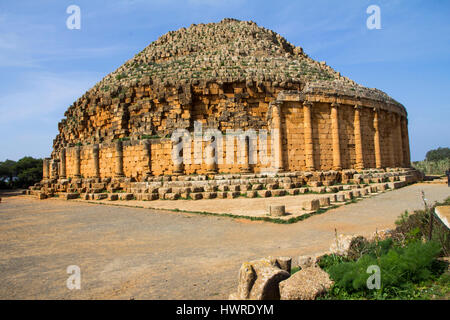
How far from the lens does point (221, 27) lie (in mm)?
34906

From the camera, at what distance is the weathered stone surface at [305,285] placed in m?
3.71

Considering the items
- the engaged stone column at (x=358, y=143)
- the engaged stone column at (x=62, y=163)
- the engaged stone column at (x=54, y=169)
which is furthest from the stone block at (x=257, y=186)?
the engaged stone column at (x=54, y=169)

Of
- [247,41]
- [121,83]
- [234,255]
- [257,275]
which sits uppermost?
[247,41]

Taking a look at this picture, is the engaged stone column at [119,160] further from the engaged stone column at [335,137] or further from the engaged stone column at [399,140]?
the engaged stone column at [399,140]

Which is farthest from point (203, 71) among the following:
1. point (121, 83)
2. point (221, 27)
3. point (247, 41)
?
point (221, 27)

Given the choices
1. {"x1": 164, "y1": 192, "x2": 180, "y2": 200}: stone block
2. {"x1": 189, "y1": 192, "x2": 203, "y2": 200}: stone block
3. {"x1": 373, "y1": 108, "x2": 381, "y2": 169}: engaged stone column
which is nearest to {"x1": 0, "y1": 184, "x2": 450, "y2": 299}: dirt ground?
{"x1": 189, "y1": 192, "x2": 203, "y2": 200}: stone block

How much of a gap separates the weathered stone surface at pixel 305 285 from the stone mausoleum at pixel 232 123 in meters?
13.8

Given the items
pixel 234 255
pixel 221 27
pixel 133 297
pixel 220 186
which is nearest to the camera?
pixel 133 297

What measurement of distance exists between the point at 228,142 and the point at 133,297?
48.8 ft

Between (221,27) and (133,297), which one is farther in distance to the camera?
(221,27)

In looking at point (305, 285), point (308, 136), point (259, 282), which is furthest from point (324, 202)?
point (259, 282)

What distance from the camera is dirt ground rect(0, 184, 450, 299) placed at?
15.3 ft

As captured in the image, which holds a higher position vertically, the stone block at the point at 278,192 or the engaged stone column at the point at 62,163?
the engaged stone column at the point at 62,163
